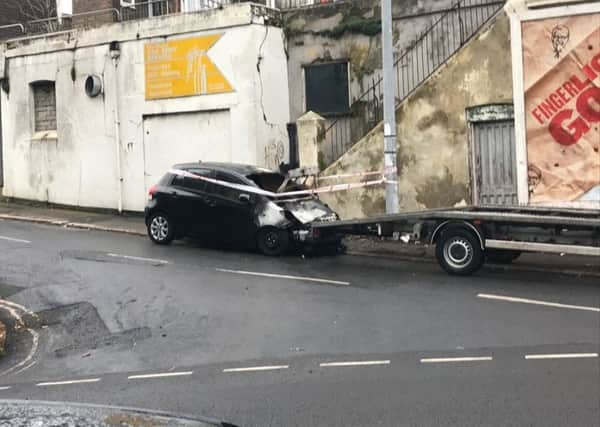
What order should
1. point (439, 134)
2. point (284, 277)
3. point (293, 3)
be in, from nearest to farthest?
point (284, 277), point (439, 134), point (293, 3)

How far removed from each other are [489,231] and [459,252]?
1.90ft

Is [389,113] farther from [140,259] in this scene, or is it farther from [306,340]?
[306,340]

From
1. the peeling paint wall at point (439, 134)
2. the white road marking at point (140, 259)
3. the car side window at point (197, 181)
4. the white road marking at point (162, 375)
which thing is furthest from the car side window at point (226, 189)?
the white road marking at point (162, 375)

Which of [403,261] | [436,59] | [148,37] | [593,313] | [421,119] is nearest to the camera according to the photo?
[593,313]

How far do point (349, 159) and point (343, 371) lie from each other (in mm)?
10266

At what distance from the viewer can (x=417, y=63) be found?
717 inches

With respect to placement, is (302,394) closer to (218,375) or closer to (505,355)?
(218,375)

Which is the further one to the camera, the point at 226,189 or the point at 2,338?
the point at 226,189

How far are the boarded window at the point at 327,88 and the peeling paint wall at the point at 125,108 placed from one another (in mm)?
681

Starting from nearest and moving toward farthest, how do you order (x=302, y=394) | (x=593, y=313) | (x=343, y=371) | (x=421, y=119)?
(x=302, y=394) < (x=343, y=371) < (x=593, y=313) < (x=421, y=119)

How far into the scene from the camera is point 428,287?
11359mm

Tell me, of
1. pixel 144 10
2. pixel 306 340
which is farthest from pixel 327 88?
pixel 306 340

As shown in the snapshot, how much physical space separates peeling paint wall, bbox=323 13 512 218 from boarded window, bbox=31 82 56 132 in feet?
33.3

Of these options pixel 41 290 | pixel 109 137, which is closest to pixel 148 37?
pixel 109 137
